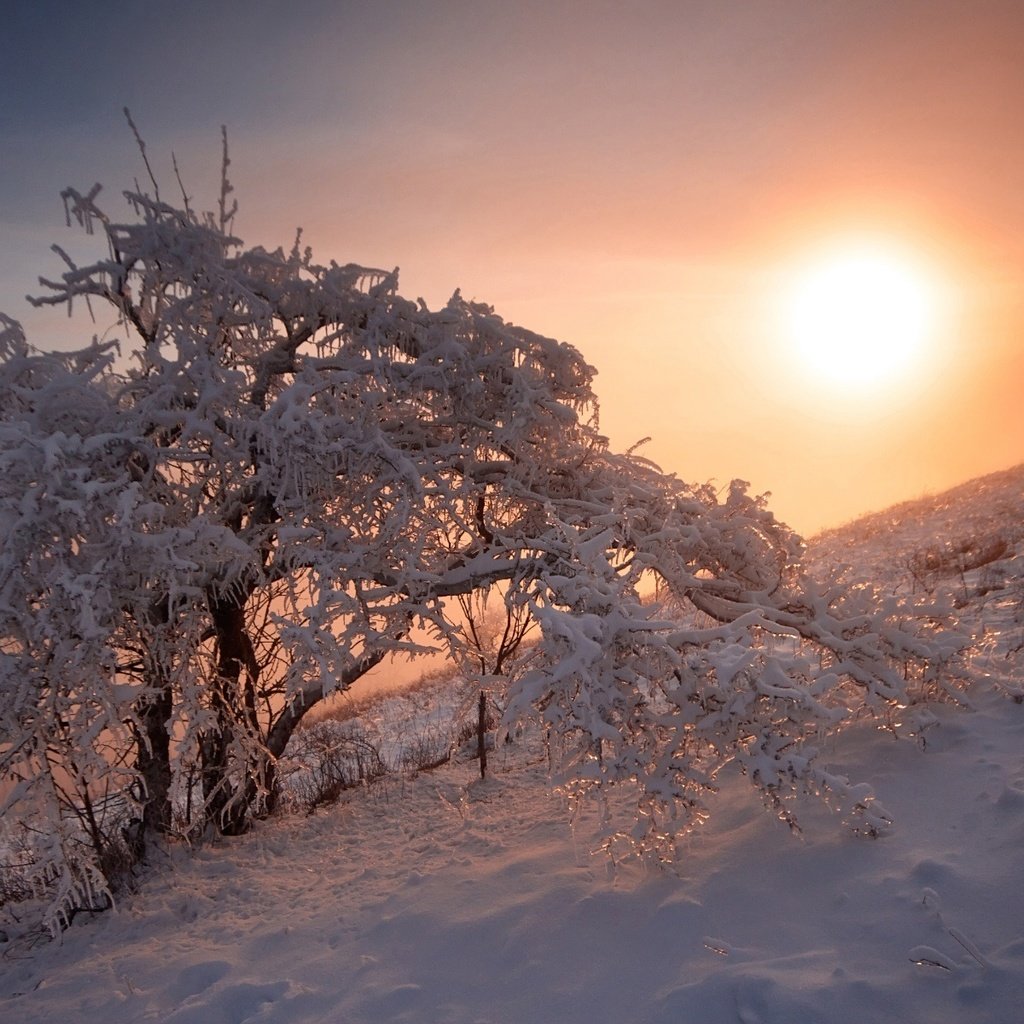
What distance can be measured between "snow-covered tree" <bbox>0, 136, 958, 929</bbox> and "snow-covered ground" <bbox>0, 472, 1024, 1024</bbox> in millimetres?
385

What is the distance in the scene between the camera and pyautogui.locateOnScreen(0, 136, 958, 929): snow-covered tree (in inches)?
159

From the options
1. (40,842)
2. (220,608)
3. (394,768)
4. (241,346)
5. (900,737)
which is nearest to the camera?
(40,842)

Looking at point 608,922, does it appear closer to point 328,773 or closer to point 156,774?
point 156,774

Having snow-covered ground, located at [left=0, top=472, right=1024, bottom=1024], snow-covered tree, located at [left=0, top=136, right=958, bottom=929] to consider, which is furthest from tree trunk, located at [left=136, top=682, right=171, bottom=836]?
A: snow-covered ground, located at [left=0, top=472, right=1024, bottom=1024]

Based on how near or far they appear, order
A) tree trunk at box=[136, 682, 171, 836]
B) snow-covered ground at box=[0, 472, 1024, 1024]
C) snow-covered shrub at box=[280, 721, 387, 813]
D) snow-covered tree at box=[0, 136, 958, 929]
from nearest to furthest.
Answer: snow-covered ground at box=[0, 472, 1024, 1024]
snow-covered tree at box=[0, 136, 958, 929]
tree trunk at box=[136, 682, 171, 836]
snow-covered shrub at box=[280, 721, 387, 813]

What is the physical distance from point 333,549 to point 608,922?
3.11m

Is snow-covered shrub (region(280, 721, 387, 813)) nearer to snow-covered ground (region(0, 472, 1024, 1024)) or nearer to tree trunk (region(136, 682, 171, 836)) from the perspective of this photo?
tree trunk (region(136, 682, 171, 836))

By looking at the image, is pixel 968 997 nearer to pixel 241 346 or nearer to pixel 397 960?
pixel 397 960

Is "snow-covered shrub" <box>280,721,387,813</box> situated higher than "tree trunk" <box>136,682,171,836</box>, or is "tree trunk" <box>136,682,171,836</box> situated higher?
"tree trunk" <box>136,682,171,836</box>

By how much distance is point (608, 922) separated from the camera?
13.0 ft

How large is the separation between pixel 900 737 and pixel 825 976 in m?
2.40

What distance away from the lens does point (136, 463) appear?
17.5 feet

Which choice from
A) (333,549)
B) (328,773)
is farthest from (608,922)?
(328,773)

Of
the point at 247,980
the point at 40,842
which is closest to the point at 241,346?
the point at 40,842
